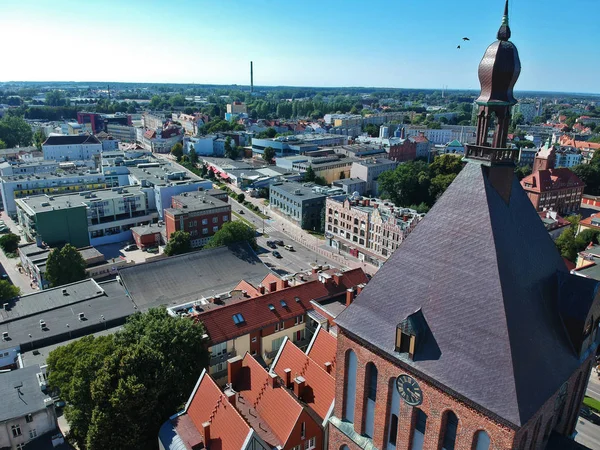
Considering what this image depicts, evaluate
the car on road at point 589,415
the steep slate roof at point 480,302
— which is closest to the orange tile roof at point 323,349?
the steep slate roof at point 480,302

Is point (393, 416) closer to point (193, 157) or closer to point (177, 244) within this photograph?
point (177, 244)

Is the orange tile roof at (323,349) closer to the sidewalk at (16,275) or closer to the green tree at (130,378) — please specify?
the green tree at (130,378)

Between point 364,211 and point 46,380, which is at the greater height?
point 364,211

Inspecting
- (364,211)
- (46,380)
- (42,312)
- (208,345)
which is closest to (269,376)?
(208,345)

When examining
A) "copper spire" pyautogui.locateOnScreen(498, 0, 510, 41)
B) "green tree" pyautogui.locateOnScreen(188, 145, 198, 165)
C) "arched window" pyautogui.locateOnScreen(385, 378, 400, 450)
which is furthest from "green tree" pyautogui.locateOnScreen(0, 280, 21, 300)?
"green tree" pyautogui.locateOnScreen(188, 145, 198, 165)

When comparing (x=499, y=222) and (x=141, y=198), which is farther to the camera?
(x=141, y=198)

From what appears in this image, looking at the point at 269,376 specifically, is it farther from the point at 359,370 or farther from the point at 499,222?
the point at 499,222
